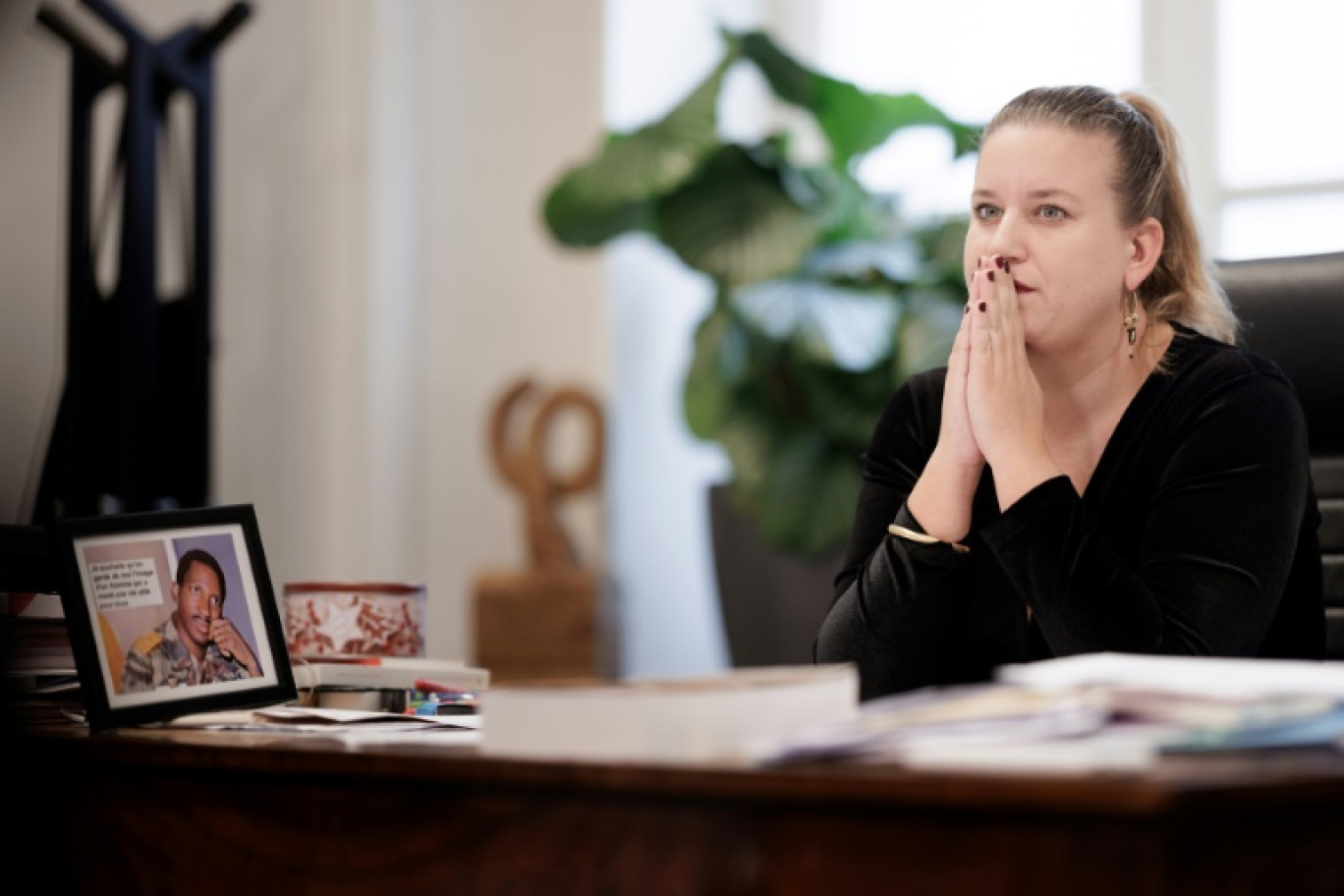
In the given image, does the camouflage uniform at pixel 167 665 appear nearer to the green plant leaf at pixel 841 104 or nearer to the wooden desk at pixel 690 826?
the wooden desk at pixel 690 826

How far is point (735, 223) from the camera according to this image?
300 cm

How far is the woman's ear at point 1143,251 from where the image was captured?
152 cm

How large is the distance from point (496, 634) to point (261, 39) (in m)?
1.36

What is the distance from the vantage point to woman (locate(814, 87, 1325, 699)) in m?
1.30

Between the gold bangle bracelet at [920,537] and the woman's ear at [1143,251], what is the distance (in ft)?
1.03

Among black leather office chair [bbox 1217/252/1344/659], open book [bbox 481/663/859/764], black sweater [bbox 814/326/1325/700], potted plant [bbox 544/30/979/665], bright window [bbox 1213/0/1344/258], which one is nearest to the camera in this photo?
open book [bbox 481/663/859/764]

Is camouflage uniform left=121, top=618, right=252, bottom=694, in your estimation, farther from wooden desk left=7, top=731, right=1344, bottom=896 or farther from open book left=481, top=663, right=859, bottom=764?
open book left=481, top=663, right=859, bottom=764

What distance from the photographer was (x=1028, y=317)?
148cm

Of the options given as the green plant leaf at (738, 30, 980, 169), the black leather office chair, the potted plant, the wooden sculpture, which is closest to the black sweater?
the black leather office chair

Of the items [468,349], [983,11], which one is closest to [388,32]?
[468,349]

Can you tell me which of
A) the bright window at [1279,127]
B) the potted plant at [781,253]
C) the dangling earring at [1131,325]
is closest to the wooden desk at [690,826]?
the dangling earring at [1131,325]

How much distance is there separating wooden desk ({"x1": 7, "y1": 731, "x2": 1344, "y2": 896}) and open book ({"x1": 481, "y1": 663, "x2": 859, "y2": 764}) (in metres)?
0.03

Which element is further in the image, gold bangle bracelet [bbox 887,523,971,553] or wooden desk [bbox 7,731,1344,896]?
gold bangle bracelet [bbox 887,523,971,553]

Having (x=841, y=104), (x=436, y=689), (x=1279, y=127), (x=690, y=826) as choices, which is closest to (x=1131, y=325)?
(x=436, y=689)
